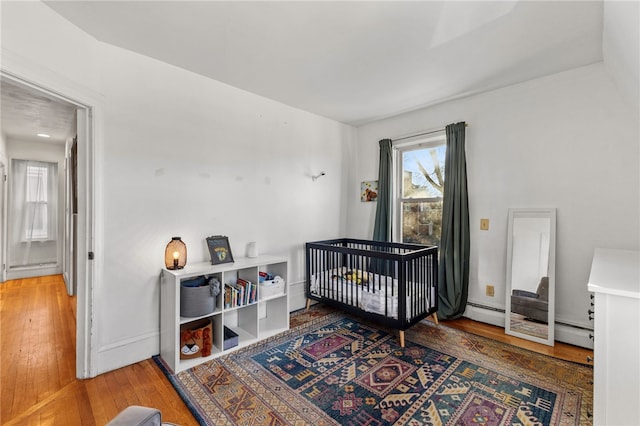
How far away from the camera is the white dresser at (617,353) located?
0.97m

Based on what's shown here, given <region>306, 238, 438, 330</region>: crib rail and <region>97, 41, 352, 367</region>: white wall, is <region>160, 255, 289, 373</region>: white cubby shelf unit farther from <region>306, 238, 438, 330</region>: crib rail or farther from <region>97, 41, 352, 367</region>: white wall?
<region>306, 238, 438, 330</region>: crib rail

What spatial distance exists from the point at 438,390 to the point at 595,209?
1.94m

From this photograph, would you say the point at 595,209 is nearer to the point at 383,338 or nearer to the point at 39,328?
the point at 383,338

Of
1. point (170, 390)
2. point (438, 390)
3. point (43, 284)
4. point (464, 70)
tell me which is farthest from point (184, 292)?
point (43, 284)

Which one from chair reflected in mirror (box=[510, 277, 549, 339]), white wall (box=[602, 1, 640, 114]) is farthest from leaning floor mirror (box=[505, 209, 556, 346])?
white wall (box=[602, 1, 640, 114])

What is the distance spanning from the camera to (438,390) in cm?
178

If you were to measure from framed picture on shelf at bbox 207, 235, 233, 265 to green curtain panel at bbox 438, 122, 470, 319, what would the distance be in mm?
2171

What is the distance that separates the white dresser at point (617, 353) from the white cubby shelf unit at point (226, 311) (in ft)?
7.05

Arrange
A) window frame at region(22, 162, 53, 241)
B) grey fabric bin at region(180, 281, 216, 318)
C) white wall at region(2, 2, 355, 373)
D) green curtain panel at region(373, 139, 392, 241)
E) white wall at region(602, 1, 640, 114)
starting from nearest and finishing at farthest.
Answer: white wall at region(602, 1, 640, 114) → white wall at region(2, 2, 355, 373) → grey fabric bin at region(180, 281, 216, 318) → green curtain panel at region(373, 139, 392, 241) → window frame at region(22, 162, 53, 241)

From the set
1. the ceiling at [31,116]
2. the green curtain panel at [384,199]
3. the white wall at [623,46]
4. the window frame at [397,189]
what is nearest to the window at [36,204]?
the ceiling at [31,116]

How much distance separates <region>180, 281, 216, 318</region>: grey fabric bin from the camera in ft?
6.89

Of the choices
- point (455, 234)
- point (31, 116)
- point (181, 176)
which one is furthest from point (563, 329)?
point (31, 116)

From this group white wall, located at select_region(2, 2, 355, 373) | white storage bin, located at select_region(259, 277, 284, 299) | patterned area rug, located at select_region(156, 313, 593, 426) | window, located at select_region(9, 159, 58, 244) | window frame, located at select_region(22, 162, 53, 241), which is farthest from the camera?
window frame, located at select_region(22, 162, 53, 241)

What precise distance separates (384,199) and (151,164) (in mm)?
2504
